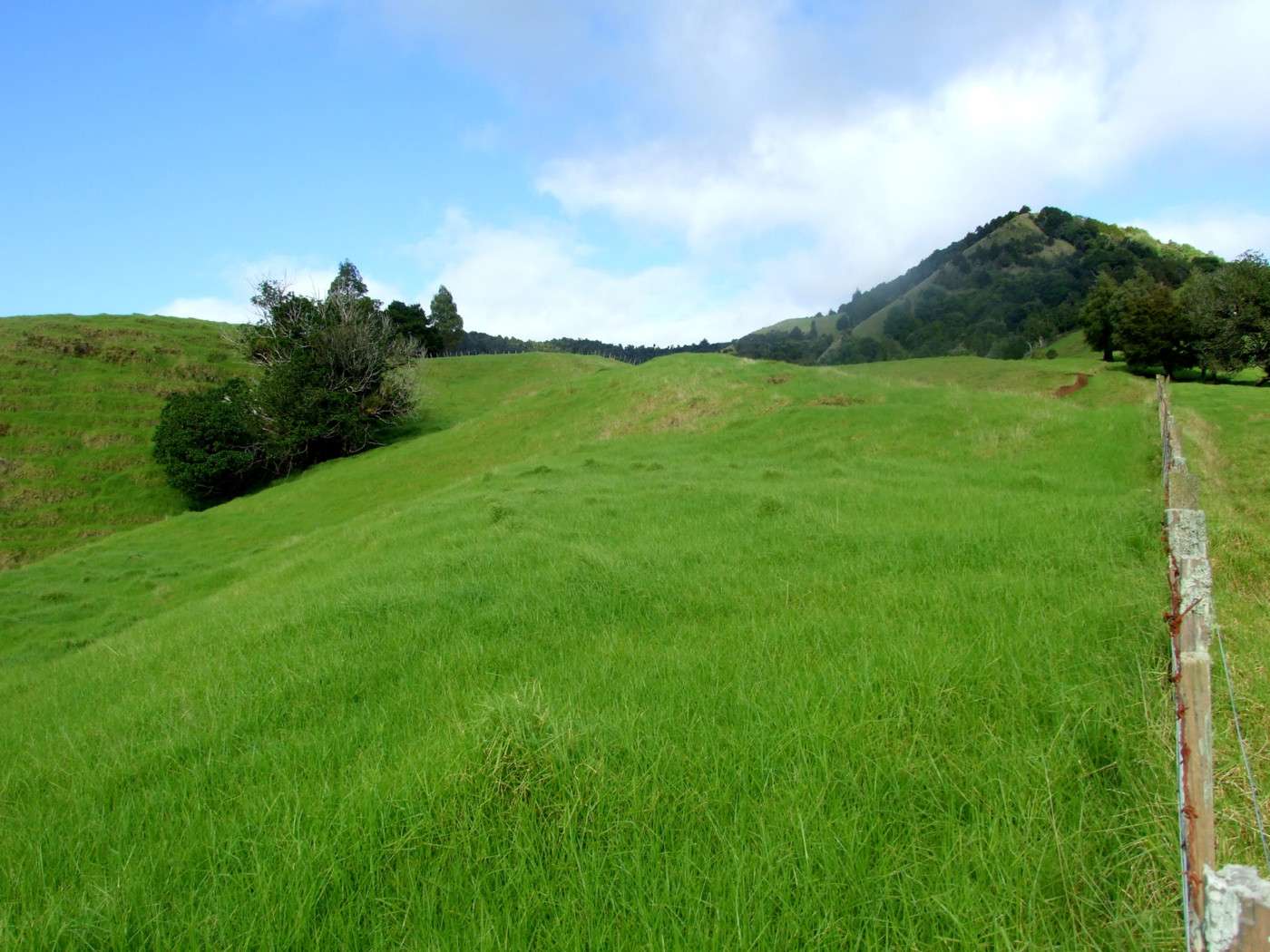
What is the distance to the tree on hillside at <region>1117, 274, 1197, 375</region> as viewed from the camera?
128 ft

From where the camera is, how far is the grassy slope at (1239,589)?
2.92 metres

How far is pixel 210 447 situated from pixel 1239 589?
4527cm

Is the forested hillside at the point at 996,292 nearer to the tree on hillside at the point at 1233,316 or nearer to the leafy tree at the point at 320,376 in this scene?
the tree on hillside at the point at 1233,316

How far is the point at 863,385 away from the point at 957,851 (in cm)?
2723

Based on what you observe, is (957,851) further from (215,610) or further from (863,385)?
(863,385)

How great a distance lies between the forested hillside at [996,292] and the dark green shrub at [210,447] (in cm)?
7615

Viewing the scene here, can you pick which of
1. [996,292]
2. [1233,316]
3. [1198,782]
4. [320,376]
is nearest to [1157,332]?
[1233,316]

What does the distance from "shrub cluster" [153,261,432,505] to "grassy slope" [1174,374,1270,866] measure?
41032 millimetres

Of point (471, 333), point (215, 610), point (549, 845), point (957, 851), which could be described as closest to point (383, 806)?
point (549, 845)

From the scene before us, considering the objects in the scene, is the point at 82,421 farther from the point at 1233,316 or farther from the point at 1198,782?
the point at 1233,316

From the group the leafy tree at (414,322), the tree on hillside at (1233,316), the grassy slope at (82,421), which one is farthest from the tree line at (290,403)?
the tree on hillside at (1233,316)

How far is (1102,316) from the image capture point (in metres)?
48.4

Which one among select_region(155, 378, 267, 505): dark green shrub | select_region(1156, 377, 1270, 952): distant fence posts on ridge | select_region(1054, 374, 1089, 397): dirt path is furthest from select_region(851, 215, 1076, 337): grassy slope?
select_region(1156, 377, 1270, 952): distant fence posts on ridge

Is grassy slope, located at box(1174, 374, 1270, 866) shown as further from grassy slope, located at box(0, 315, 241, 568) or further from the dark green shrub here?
the dark green shrub
